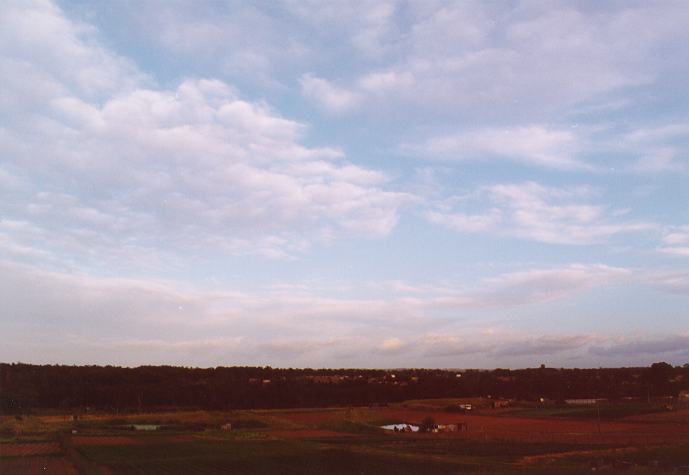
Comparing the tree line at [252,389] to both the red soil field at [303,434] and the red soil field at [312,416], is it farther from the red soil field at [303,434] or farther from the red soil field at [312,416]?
the red soil field at [303,434]

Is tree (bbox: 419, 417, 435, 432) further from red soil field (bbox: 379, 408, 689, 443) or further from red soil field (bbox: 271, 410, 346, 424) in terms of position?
red soil field (bbox: 271, 410, 346, 424)

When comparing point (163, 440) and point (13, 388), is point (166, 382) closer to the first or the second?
point (13, 388)

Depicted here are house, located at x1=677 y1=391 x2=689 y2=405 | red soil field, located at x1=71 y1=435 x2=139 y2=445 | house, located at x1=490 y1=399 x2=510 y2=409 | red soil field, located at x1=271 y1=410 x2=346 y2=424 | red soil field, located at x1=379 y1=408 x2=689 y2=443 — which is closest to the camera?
red soil field, located at x1=379 y1=408 x2=689 y2=443

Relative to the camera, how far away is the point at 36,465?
48531mm

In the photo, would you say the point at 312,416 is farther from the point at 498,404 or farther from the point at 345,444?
the point at 345,444

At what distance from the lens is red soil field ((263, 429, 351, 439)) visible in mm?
79938

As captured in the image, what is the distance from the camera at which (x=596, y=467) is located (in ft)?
151

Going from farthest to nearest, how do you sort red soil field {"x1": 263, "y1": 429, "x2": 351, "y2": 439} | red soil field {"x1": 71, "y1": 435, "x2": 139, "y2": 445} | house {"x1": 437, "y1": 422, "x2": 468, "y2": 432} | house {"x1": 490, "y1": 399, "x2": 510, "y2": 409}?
house {"x1": 490, "y1": 399, "x2": 510, "y2": 409}, house {"x1": 437, "y1": 422, "x2": 468, "y2": 432}, red soil field {"x1": 263, "y1": 429, "x2": 351, "y2": 439}, red soil field {"x1": 71, "y1": 435, "x2": 139, "y2": 445}

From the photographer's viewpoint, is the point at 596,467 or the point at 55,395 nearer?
the point at 596,467

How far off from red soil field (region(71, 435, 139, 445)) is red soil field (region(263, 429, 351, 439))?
649 inches

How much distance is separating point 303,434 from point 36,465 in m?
39.4

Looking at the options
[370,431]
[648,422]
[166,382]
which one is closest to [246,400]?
[166,382]

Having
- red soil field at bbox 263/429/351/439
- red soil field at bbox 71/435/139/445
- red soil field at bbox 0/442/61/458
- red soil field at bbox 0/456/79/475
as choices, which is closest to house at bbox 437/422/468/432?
red soil field at bbox 263/429/351/439

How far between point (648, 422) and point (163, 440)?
61.4 m
